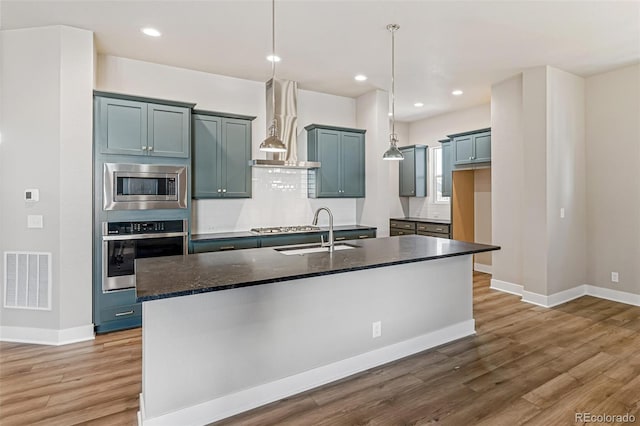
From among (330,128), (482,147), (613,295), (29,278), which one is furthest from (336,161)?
(613,295)

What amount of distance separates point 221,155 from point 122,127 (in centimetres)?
116

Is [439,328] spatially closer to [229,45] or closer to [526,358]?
A: [526,358]

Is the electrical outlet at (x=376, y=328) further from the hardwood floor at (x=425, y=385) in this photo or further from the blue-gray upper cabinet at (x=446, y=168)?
the blue-gray upper cabinet at (x=446, y=168)

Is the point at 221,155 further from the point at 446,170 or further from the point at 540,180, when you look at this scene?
the point at 540,180

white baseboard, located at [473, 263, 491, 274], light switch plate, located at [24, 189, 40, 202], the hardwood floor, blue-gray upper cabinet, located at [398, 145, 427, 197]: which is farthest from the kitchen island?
blue-gray upper cabinet, located at [398, 145, 427, 197]

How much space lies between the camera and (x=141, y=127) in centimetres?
368

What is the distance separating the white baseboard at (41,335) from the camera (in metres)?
3.31

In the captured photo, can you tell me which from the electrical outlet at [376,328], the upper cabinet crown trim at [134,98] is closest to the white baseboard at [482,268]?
the electrical outlet at [376,328]

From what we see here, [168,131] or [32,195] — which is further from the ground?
[168,131]

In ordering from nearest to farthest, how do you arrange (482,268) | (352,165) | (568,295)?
(568,295) → (352,165) → (482,268)

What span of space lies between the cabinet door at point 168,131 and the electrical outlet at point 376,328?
8.94 ft

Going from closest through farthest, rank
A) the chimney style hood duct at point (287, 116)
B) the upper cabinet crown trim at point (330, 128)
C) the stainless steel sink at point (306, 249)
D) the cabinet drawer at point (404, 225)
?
1. the stainless steel sink at point (306, 249)
2. the chimney style hood duct at point (287, 116)
3. the upper cabinet crown trim at point (330, 128)
4. the cabinet drawer at point (404, 225)

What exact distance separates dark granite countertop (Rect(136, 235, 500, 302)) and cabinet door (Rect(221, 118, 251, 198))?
1.75 m

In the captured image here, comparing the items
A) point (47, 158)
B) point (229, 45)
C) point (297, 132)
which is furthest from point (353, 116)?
point (47, 158)
